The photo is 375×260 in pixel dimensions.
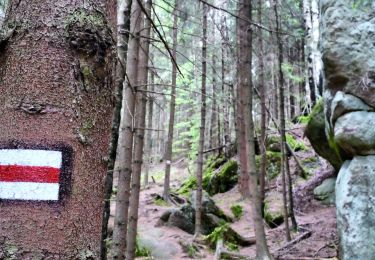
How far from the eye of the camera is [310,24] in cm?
1387

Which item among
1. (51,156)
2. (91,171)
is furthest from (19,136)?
(91,171)

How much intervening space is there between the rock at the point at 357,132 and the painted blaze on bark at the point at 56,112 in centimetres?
547

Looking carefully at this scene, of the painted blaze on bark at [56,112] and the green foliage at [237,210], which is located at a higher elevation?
the painted blaze on bark at [56,112]

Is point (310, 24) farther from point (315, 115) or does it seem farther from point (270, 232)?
point (270, 232)

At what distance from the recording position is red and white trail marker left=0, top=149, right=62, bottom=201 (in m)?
1.19

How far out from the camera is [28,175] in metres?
1.20

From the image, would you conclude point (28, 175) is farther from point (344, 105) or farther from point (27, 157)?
point (344, 105)

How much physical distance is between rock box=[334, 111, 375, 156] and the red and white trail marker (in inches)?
223

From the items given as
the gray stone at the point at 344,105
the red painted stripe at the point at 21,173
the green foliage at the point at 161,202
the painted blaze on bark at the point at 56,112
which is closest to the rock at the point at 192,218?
the green foliage at the point at 161,202

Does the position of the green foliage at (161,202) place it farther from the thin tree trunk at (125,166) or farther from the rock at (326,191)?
the thin tree trunk at (125,166)

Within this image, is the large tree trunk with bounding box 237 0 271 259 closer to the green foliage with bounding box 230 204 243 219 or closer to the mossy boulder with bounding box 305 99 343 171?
the mossy boulder with bounding box 305 99 343 171

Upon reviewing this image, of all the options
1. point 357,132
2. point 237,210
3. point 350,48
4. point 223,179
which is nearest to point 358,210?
point 357,132

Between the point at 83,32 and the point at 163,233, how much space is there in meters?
9.95

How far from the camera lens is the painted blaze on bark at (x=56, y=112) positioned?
119cm
